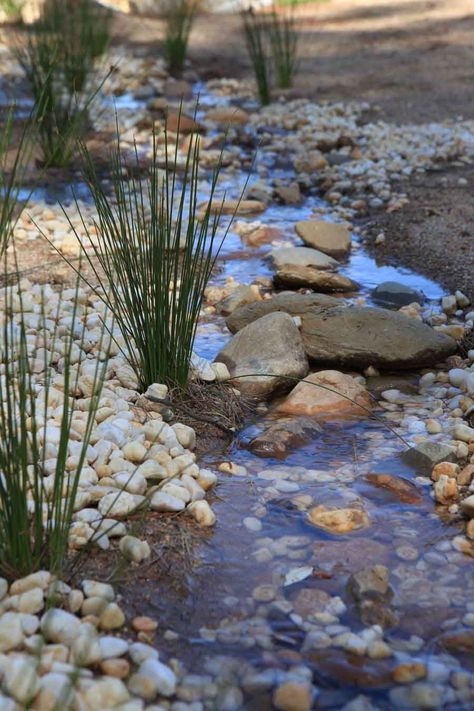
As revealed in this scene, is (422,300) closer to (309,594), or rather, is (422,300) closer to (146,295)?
(146,295)

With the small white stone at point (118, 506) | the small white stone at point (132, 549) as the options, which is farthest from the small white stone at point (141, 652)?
the small white stone at point (118, 506)

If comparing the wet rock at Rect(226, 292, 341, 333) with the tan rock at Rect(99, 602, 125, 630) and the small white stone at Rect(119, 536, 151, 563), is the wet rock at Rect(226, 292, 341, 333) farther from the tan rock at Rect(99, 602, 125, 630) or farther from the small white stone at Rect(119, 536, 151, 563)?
the tan rock at Rect(99, 602, 125, 630)

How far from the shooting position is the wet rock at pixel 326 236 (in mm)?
3840

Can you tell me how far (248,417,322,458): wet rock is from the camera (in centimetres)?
234

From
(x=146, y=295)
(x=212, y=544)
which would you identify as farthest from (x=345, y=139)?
(x=212, y=544)

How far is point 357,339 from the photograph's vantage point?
2.81 meters

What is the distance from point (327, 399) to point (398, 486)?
1.55 ft

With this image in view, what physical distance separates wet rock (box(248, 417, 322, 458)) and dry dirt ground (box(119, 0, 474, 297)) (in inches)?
46.1

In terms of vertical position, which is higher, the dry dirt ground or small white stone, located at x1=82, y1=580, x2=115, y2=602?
the dry dirt ground

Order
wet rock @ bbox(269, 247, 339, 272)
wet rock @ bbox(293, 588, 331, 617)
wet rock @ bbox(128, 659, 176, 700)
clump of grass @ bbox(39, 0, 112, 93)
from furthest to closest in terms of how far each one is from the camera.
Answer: clump of grass @ bbox(39, 0, 112, 93) → wet rock @ bbox(269, 247, 339, 272) → wet rock @ bbox(293, 588, 331, 617) → wet rock @ bbox(128, 659, 176, 700)

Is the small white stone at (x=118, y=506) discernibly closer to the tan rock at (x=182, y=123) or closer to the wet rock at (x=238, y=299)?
the wet rock at (x=238, y=299)

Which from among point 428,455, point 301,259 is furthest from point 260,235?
point 428,455

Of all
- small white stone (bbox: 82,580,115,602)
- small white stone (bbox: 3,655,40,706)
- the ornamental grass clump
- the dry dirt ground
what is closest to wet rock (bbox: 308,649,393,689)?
small white stone (bbox: 82,580,115,602)

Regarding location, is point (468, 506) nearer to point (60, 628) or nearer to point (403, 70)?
point (60, 628)
